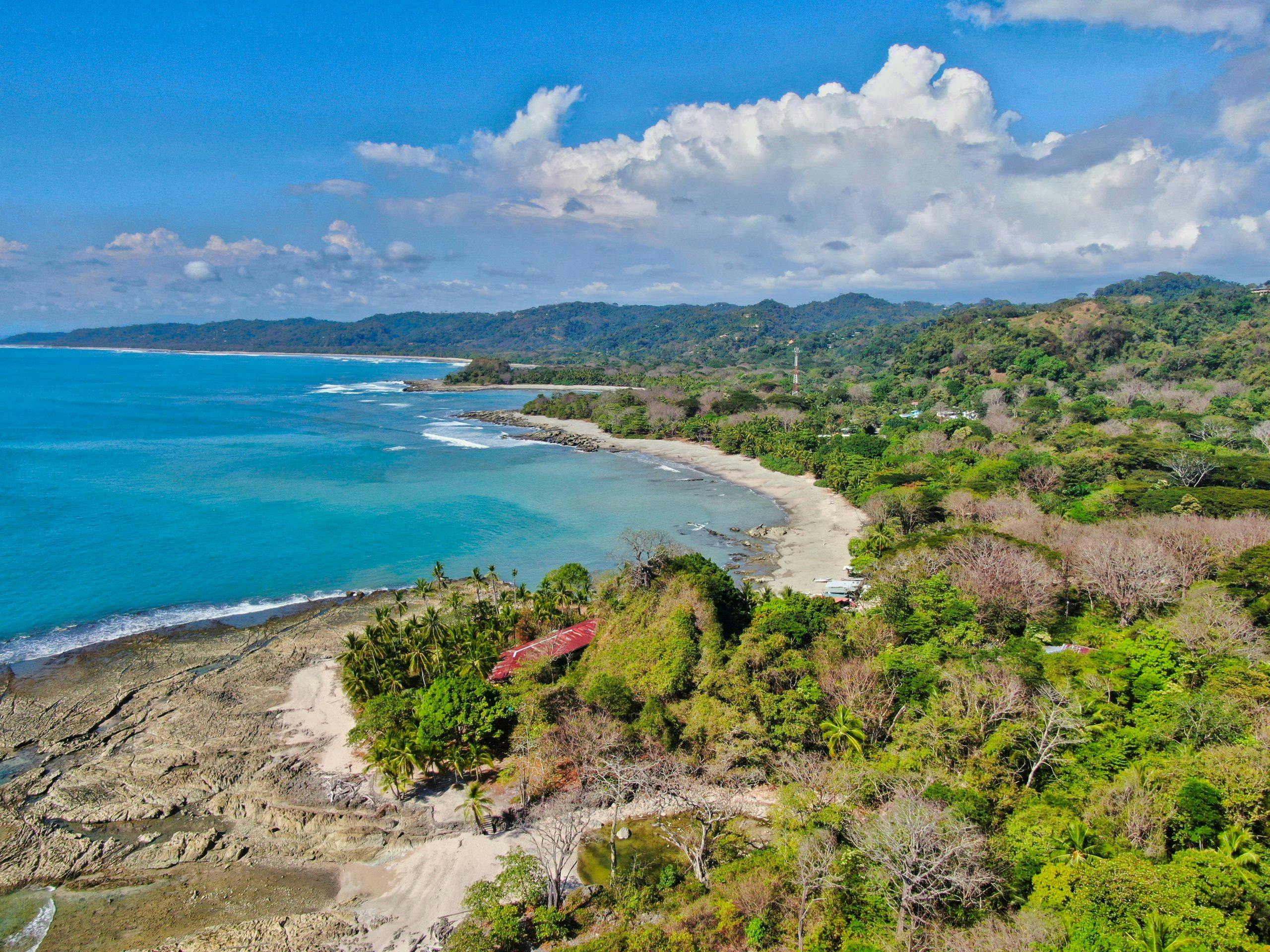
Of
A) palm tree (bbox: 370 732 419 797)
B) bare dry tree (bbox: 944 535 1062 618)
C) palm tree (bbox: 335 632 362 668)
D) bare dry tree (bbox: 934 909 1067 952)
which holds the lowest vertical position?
palm tree (bbox: 370 732 419 797)

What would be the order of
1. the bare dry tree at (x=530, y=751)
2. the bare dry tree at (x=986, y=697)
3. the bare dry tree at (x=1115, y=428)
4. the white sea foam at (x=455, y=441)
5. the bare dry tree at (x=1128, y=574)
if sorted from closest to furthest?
the bare dry tree at (x=986, y=697) < the bare dry tree at (x=530, y=751) < the bare dry tree at (x=1128, y=574) < the bare dry tree at (x=1115, y=428) < the white sea foam at (x=455, y=441)

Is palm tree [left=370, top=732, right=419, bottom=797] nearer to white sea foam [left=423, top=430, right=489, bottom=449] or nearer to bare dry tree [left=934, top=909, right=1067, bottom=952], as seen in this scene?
bare dry tree [left=934, top=909, right=1067, bottom=952]

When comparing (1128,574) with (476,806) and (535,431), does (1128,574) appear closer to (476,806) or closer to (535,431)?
(476,806)

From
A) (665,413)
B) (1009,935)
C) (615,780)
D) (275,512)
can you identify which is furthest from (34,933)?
(665,413)

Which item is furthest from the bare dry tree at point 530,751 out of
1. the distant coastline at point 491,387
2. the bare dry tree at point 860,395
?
the distant coastline at point 491,387

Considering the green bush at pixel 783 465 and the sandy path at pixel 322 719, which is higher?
the green bush at pixel 783 465

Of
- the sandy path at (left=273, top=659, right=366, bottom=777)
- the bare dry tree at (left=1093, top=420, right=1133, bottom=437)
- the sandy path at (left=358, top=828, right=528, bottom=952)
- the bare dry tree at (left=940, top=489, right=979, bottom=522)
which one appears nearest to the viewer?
the sandy path at (left=358, top=828, right=528, bottom=952)

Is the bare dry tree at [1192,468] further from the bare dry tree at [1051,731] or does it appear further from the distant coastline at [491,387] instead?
the distant coastline at [491,387]

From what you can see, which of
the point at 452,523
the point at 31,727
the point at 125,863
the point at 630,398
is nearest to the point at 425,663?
the point at 125,863

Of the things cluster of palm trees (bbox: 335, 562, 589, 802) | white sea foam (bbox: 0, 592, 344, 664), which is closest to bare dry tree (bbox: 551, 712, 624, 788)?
cluster of palm trees (bbox: 335, 562, 589, 802)
